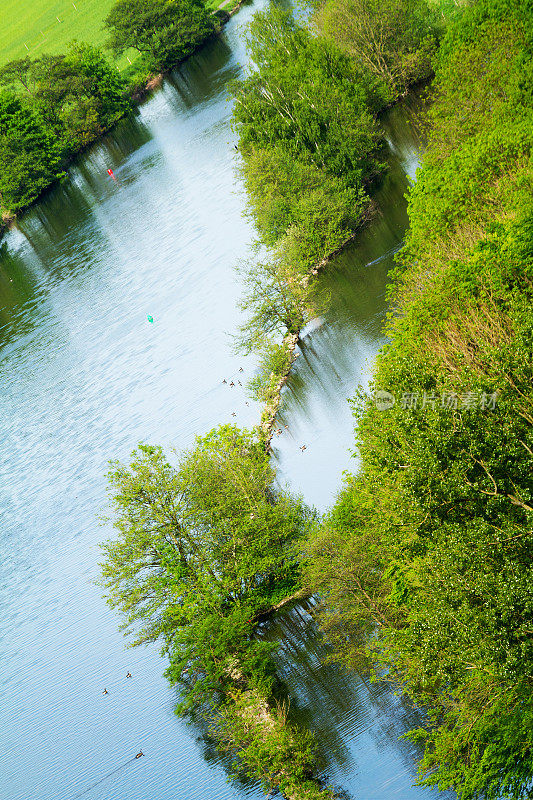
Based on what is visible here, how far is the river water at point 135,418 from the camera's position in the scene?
133 ft

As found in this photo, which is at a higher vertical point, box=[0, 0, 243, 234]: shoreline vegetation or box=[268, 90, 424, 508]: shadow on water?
box=[0, 0, 243, 234]: shoreline vegetation

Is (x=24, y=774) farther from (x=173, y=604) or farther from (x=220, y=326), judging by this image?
(x=220, y=326)

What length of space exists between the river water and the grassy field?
6341 centimetres

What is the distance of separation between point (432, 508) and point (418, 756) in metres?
12.2

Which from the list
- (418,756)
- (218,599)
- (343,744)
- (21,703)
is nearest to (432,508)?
(418,756)

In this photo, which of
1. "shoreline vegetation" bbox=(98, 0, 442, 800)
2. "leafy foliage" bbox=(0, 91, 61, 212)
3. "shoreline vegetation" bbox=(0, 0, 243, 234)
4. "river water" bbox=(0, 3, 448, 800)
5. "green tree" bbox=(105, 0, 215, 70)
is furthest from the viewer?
"green tree" bbox=(105, 0, 215, 70)

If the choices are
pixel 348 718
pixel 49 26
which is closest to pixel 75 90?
pixel 49 26

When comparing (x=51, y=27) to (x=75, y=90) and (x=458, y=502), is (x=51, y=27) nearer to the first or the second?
(x=75, y=90)

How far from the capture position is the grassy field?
178 meters

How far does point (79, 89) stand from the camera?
15388 cm

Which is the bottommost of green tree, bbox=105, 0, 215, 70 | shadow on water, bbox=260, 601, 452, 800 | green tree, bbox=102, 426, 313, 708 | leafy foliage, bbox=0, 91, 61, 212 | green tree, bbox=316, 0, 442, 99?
shadow on water, bbox=260, 601, 452, 800

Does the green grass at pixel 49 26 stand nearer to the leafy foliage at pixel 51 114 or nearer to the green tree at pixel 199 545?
the leafy foliage at pixel 51 114

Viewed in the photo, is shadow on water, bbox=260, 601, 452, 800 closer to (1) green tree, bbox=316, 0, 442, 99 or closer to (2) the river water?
(2) the river water

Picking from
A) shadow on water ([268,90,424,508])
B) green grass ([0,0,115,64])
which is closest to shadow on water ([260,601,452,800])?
shadow on water ([268,90,424,508])
